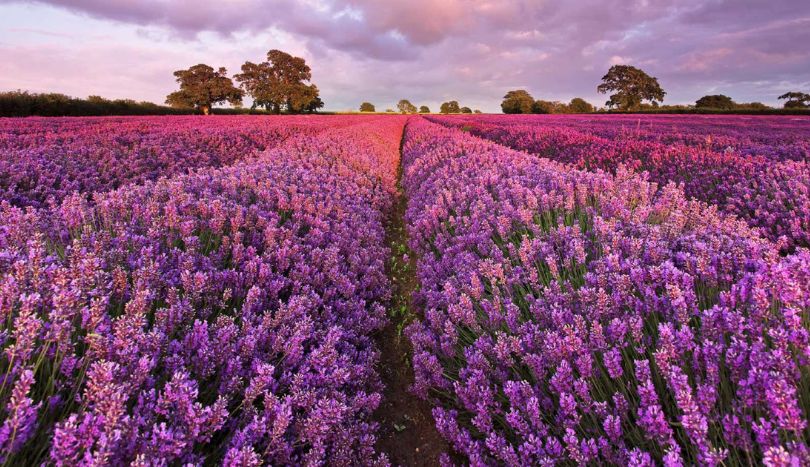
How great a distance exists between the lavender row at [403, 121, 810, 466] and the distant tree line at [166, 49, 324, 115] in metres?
56.1

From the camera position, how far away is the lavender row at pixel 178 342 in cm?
116

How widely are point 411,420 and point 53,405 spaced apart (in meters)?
2.02

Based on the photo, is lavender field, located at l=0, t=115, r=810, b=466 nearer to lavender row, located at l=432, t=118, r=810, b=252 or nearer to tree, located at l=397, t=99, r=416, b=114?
lavender row, located at l=432, t=118, r=810, b=252

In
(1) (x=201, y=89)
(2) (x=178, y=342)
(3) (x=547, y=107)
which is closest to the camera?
(2) (x=178, y=342)

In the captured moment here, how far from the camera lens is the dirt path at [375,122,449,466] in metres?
2.46

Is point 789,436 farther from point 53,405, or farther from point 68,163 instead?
point 68,163

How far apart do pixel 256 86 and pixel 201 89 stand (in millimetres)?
7587

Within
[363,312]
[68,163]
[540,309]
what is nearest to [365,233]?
[363,312]

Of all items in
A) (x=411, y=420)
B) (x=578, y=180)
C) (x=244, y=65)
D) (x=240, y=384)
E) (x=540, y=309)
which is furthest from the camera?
(x=244, y=65)

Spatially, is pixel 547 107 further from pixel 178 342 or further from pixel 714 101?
pixel 178 342

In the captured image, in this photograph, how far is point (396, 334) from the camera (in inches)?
146

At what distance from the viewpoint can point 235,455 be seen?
1164 millimetres

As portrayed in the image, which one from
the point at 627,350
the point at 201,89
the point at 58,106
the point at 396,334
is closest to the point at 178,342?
the point at 627,350

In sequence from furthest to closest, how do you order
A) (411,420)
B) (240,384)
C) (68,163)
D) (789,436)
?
(68,163), (411,420), (240,384), (789,436)
